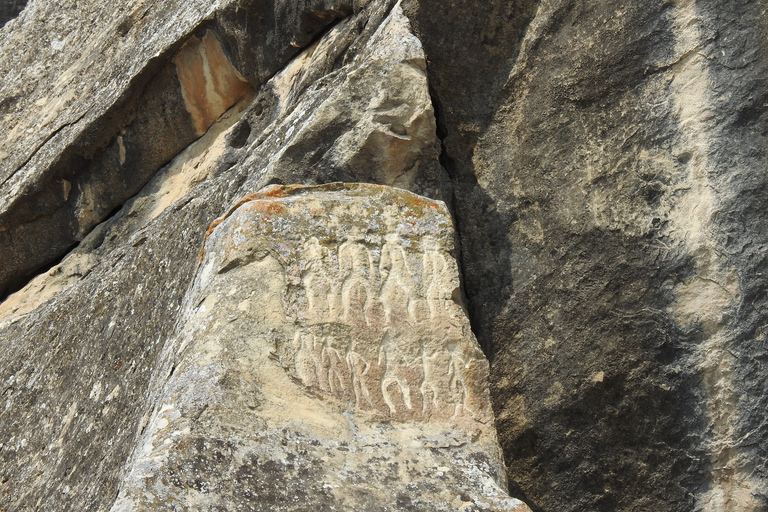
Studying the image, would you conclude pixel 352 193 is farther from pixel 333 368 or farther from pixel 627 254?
pixel 627 254

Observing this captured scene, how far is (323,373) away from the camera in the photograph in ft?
10.1

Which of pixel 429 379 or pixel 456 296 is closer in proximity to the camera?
pixel 429 379

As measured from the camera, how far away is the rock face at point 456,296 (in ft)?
9.67

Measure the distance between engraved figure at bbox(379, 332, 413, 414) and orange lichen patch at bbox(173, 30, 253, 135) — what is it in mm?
2858

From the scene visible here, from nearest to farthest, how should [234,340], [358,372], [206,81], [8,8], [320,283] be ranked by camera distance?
1. [234,340]
2. [358,372]
3. [320,283]
4. [206,81]
5. [8,8]

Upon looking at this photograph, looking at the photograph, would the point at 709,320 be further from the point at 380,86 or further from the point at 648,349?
the point at 380,86

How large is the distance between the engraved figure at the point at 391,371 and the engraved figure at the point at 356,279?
0.11 meters

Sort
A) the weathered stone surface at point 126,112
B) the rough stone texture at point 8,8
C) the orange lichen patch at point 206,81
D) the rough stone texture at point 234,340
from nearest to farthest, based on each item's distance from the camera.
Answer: the rough stone texture at point 234,340 < the weathered stone surface at point 126,112 < the orange lichen patch at point 206,81 < the rough stone texture at point 8,8

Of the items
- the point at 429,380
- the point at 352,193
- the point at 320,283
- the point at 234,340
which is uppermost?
the point at 352,193

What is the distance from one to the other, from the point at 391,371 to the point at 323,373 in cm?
26

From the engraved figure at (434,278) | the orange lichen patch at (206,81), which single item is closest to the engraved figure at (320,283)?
the engraved figure at (434,278)

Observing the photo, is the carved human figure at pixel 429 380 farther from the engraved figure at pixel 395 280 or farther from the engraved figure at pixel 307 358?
the engraved figure at pixel 307 358

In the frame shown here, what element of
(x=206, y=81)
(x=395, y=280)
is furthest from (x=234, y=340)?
(x=206, y=81)

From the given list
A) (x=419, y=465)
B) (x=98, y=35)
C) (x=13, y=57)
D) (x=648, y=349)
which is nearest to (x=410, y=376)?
(x=419, y=465)
